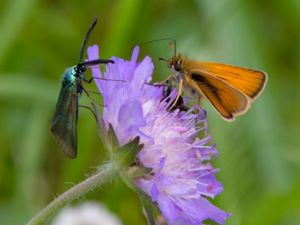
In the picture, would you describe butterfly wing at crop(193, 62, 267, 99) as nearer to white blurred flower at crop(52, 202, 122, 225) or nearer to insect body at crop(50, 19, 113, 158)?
insect body at crop(50, 19, 113, 158)

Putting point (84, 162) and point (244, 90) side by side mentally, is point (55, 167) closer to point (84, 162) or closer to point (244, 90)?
point (84, 162)

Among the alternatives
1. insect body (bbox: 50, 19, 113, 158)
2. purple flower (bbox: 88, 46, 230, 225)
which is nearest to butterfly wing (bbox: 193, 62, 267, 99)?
purple flower (bbox: 88, 46, 230, 225)

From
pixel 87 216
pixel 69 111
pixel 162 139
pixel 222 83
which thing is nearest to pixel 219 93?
pixel 222 83

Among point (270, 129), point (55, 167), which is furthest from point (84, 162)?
point (270, 129)

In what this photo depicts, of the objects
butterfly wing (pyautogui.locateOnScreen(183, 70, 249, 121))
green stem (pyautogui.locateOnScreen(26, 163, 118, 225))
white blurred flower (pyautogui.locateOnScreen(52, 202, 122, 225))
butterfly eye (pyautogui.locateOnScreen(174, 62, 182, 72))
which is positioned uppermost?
butterfly eye (pyautogui.locateOnScreen(174, 62, 182, 72))

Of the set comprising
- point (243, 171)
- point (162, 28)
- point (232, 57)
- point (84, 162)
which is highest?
point (162, 28)

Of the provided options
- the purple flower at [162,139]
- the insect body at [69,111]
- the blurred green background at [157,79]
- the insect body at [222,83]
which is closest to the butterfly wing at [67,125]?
the insect body at [69,111]

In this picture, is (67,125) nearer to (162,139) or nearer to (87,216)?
(162,139)
